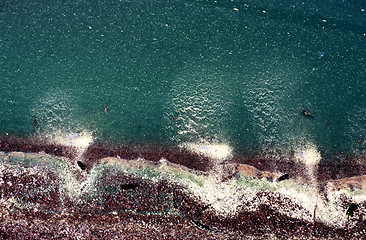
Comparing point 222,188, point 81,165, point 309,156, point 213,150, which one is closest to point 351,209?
point 309,156

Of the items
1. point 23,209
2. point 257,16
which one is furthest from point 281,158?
point 23,209

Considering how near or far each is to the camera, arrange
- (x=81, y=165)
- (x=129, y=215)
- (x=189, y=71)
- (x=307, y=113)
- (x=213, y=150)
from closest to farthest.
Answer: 1. (x=129, y=215)
2. (x=81, y=165)
3. (x=213, y=150)
4. (x=307, y=113)
5. (x=189, y=71)

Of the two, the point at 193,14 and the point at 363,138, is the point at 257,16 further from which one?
the point at 363,138

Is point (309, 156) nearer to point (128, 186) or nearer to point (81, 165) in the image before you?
point (128, 186)

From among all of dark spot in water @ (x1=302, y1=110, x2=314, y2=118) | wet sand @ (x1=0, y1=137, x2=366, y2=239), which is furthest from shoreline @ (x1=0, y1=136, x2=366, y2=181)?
dark spot in water @ (x1=302, y1=110, x2=314, y2=118)

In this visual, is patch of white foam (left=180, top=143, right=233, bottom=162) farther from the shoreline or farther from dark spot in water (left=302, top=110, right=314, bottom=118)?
dark spot in water (left=302, top=110, right=314, bottom=118)

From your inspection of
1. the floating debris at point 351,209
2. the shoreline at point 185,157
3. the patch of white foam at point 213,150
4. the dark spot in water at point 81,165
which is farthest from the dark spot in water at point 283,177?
the dark spot in water at point 81,165

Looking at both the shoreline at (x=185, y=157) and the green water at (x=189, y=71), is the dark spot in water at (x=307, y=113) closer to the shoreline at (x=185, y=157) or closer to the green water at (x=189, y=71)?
the green water at (x=189, y=71)

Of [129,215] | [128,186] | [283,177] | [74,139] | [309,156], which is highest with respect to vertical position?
[309,156]
